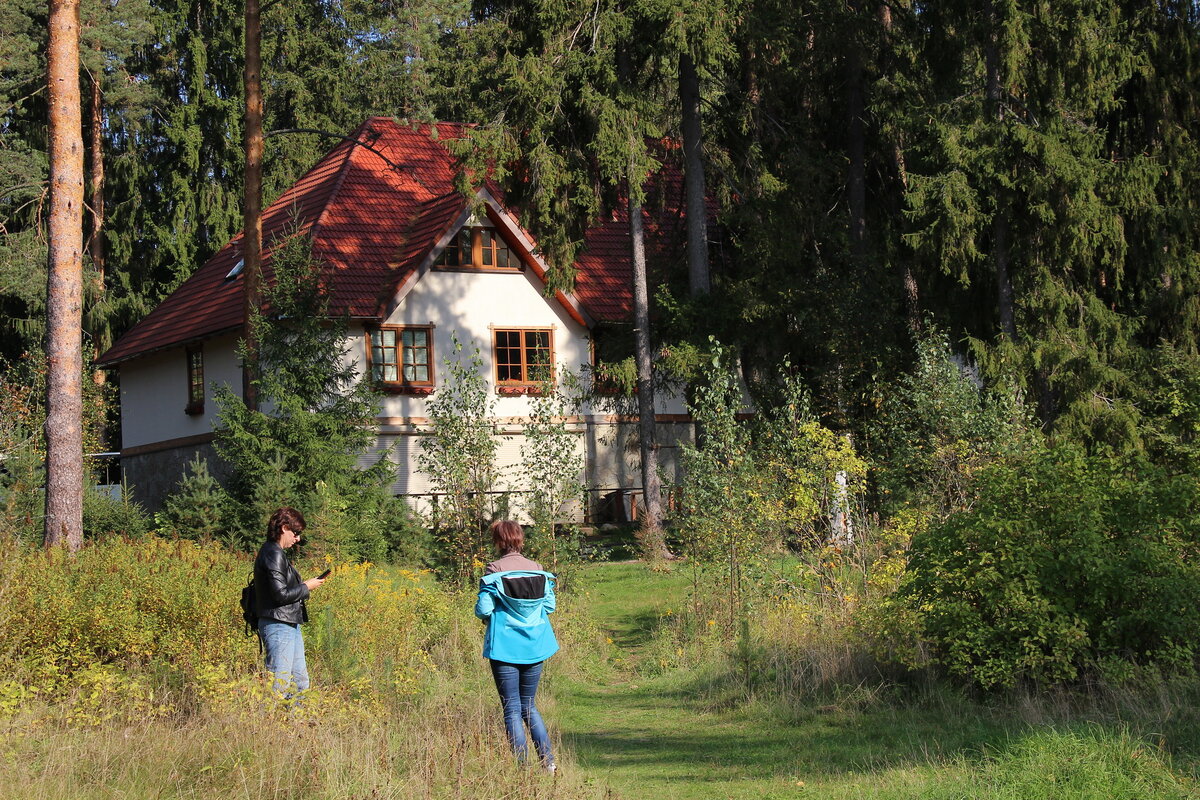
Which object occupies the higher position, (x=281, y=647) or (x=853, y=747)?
(x=281, y=647)

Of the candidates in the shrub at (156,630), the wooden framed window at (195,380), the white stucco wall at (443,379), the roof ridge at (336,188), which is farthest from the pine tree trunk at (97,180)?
the shrub at (156,630)

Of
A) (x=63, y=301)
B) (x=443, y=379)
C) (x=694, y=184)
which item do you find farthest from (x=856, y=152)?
(x=63, y=301)

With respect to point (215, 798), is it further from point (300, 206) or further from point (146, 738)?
point (300, 206)

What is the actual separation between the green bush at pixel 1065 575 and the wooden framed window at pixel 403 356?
18926 mm

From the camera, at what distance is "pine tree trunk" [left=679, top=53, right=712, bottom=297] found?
2456 centimetres

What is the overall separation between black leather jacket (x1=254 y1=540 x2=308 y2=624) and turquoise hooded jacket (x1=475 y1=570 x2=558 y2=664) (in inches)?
62.9

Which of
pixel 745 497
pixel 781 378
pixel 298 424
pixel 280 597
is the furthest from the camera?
pixel 781 378

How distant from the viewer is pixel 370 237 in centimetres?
2911

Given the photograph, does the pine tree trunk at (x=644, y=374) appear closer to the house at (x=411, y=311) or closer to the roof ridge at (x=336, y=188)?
the house at (x=411, y=311)

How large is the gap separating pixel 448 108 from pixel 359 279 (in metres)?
15.4

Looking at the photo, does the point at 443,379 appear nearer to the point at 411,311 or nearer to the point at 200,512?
the point at 411,311

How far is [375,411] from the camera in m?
20.6

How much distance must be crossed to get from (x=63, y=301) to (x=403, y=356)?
44.3 ft

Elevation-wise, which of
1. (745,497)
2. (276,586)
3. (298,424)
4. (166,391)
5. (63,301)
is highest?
(166,391)
